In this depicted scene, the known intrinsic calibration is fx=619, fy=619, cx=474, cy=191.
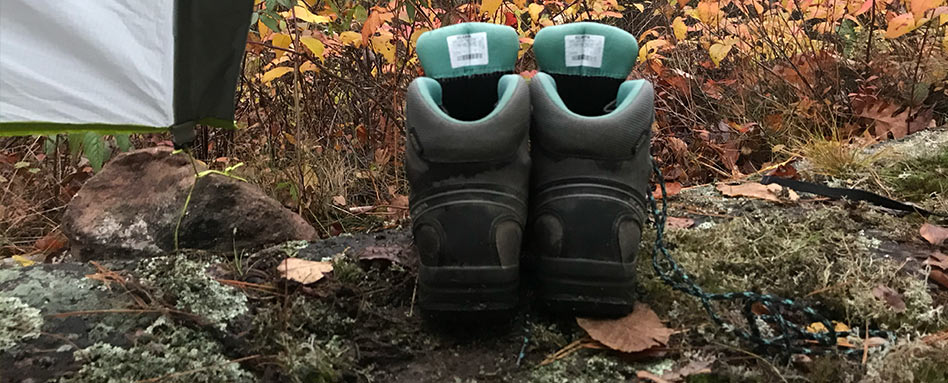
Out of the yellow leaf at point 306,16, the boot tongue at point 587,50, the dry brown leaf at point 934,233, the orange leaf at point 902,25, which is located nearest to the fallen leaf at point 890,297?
the dry brown leaf at point 934,233

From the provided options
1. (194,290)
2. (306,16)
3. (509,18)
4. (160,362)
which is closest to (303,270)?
(194,290)

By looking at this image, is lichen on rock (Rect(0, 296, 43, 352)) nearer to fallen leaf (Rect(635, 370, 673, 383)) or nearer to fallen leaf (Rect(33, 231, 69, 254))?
fallen leaf (Rect(33, 231, 69, 254))

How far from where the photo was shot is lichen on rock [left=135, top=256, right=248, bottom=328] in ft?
3.96

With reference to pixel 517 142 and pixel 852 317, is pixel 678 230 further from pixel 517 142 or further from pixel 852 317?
pixel 517 142

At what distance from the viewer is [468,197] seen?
1.17 metres

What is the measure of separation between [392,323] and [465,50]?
597 millimetres

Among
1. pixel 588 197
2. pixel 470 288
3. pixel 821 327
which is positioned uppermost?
pixel 588 197

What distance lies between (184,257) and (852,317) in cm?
145

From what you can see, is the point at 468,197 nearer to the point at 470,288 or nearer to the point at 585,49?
the point at 470,288

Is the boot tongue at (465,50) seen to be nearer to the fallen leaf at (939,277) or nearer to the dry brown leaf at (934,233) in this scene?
the fallen leaf at (939,277)

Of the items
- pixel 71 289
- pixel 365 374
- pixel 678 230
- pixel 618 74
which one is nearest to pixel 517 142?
pixel 618 74

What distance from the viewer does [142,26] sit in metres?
1.10

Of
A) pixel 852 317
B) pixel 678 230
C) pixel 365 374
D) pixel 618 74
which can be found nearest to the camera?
pixel 365 374

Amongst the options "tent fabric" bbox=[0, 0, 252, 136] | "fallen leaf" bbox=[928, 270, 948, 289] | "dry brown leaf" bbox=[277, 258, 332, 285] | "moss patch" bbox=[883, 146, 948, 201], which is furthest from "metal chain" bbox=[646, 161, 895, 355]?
"moss patch" bbox=[883, 146, 948, 201]
